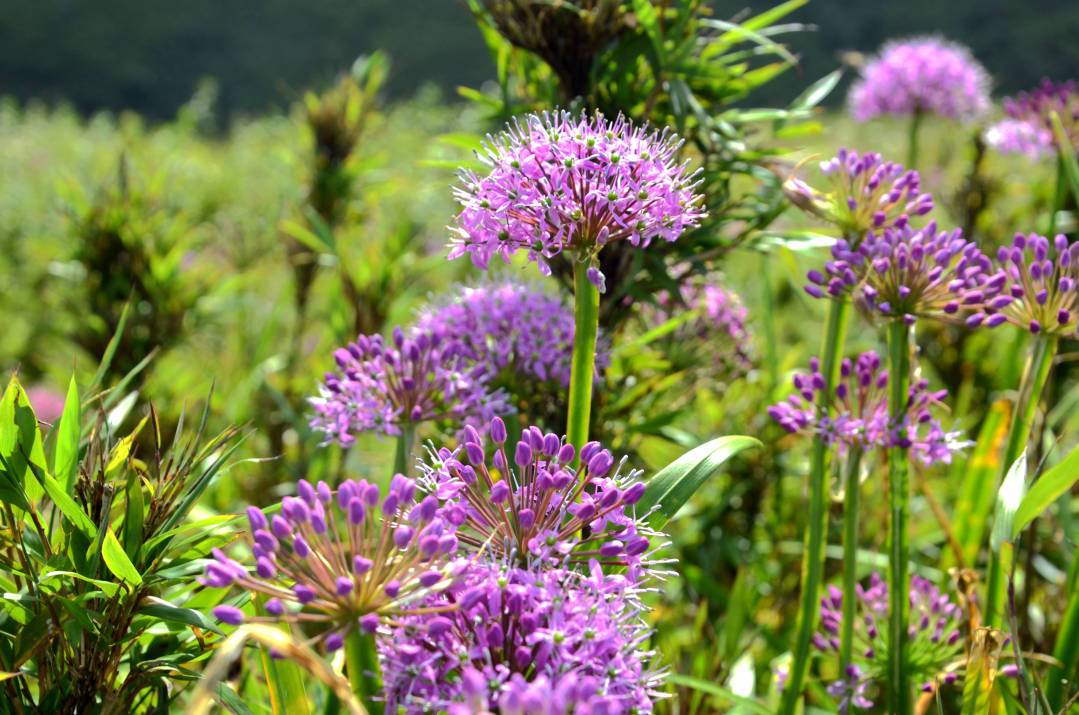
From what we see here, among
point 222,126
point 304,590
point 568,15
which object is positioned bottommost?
point 304,590

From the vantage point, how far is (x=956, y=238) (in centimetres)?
133

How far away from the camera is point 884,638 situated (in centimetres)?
161

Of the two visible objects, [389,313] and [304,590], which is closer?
[304,590]

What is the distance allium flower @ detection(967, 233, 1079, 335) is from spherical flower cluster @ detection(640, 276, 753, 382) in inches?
33.0

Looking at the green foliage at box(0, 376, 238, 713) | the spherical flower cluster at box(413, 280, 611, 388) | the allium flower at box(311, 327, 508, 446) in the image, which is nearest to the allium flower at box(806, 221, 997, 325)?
the spherical flower cluster at box(413, 280, 611, 388)

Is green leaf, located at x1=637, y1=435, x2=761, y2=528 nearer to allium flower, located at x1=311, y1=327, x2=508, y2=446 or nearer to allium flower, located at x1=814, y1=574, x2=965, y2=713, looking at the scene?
allium flower, located at x1=311, y1=327, x2=508, y2=446

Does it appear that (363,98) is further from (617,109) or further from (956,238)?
(956,238)

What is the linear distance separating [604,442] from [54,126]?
16.5 metres

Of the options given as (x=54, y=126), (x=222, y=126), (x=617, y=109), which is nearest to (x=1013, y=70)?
(x=222, y=126)

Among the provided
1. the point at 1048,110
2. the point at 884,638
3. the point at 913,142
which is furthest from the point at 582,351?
the point at 913,142

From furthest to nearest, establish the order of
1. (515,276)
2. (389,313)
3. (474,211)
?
(389,313)
(515,276)
(474,211)

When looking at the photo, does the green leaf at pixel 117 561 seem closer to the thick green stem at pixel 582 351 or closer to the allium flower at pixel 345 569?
the allium flower at pixel 345 569

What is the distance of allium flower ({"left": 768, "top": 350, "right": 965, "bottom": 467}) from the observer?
135 cm

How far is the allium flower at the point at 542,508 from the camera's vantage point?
3.01 feet
